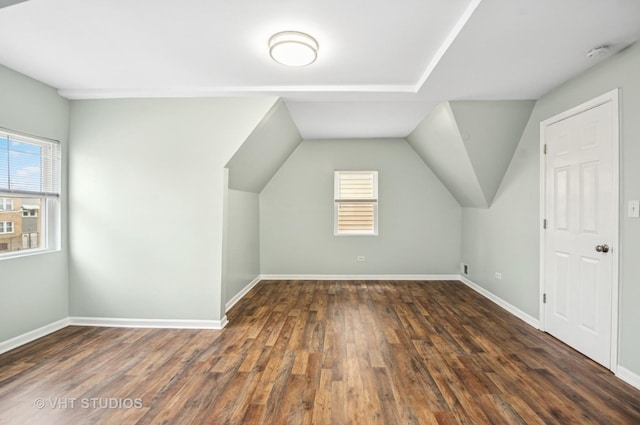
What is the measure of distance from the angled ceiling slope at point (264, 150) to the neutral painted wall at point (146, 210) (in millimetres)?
364

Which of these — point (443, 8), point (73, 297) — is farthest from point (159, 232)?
point (443, 8)

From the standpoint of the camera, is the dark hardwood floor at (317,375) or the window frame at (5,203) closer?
the dark hardwood floor at (317,375)

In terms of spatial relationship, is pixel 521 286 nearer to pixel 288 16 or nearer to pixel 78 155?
pixel 288 16

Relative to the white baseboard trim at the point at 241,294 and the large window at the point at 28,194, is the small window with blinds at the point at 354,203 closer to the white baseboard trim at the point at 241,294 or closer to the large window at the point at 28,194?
the white baseboard trim at the point at 241,294

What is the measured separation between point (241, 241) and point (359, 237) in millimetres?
2119

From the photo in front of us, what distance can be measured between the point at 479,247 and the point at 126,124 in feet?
16.4

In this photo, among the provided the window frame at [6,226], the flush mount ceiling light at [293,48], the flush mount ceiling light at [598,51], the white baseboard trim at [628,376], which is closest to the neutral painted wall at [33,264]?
the window frame at [6,226]

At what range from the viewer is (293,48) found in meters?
2.19

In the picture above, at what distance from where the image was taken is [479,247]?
14.8 ft

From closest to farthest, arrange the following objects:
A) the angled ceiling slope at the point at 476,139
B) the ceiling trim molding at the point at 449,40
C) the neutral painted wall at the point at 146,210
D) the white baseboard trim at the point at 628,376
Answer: the ceiling trim molding at the point at 449,40 → the white baseboard trim at the point at 628,376 → the neutral painted wall at the point at 146,210 → the angled ceiling slope at the point at 476,139

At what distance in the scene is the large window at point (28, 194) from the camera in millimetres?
2654

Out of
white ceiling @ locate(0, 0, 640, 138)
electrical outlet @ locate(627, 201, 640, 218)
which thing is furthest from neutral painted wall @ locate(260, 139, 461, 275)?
electrical outlet @ locate(627, 201, 640, 218)

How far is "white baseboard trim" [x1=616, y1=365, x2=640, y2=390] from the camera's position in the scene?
6.82 feet

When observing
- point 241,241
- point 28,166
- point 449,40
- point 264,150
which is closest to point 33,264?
point 28,166
